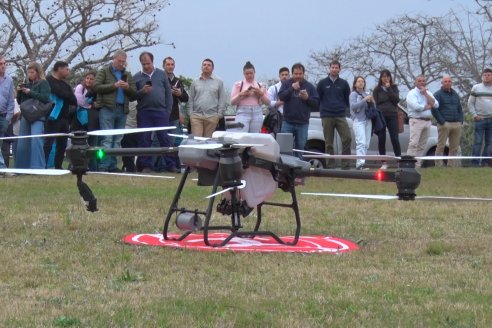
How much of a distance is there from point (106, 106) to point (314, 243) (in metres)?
8.59

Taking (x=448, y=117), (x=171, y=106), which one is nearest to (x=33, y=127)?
(x=171, y=106)

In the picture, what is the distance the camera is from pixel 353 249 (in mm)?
9375

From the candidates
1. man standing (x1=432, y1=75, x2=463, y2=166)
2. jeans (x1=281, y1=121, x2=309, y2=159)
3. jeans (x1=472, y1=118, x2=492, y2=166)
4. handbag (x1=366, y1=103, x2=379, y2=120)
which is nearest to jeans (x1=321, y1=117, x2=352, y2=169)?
handbag (x1=366, y1=103, x2=379, y2=120)

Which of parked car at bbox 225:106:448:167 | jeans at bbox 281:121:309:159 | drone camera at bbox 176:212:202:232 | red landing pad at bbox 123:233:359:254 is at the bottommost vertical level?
red landing pad at bbox 123:233:359:254

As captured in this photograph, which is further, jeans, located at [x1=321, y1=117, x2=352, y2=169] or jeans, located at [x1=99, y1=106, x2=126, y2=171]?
jeans, located at [x1=321, y1=117, x2=352, y2=169]

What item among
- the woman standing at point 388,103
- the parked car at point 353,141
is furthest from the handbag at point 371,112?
the parked car at point 353,141

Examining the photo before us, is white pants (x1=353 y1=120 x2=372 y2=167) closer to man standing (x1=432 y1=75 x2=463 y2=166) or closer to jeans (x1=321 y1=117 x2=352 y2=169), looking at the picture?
jeans (x1=321 y1=117 x2=352 y2=169)

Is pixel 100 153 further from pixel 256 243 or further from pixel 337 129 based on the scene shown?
pixel 337 129

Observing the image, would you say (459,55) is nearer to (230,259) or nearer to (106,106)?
(106,106)

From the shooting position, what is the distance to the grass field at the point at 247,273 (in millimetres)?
6438

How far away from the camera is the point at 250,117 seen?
1747 centimetres

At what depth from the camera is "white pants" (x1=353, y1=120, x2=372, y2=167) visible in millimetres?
19625

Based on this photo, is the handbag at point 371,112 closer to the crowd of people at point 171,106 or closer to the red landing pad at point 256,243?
the crowd of people at point 171,106

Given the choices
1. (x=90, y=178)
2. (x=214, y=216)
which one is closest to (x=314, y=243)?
(x=214, y=216)
